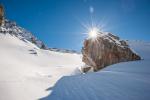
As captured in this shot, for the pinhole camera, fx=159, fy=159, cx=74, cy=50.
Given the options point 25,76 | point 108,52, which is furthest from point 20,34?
point 25,76

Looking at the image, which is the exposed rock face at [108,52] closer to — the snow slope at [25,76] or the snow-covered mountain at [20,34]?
the snow slope at [25,76]

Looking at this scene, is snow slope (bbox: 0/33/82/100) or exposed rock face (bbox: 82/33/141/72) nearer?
snow slope (bbox: 0/33/82/100)

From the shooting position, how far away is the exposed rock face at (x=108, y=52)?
59.3 ft

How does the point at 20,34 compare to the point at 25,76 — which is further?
the point at 20,34

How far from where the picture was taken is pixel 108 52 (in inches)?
750

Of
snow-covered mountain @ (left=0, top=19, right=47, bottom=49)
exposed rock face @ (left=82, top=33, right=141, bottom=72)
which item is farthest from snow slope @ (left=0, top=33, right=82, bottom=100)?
snow-covered mountain @ (left=0, top=19, right=47, bottom=49)

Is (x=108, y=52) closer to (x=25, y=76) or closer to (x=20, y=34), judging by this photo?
(x=25, y=76)

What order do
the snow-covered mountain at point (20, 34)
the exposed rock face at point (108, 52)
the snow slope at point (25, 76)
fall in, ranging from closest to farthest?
1. the snow slope at point (25, 76)
2. the exposed rock face at point (108, 52)
3. the snow-covered mountain at point (20, 34)

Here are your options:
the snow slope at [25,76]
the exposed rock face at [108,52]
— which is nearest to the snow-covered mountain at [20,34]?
the snow slope at [25,76]

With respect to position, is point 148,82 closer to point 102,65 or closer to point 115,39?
point 102,65

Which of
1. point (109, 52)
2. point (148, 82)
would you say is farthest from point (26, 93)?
point (109, 52)

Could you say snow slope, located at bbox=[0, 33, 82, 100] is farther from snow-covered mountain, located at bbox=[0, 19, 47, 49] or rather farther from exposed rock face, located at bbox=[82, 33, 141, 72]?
snow-covered mountain, located at bbox=[0, 19, 47, 49]

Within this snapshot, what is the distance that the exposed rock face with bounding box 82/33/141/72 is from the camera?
1806 centimetres

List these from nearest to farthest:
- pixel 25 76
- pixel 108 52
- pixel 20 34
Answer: pixel 25 76, pixel 108 52, pixel 20 34
